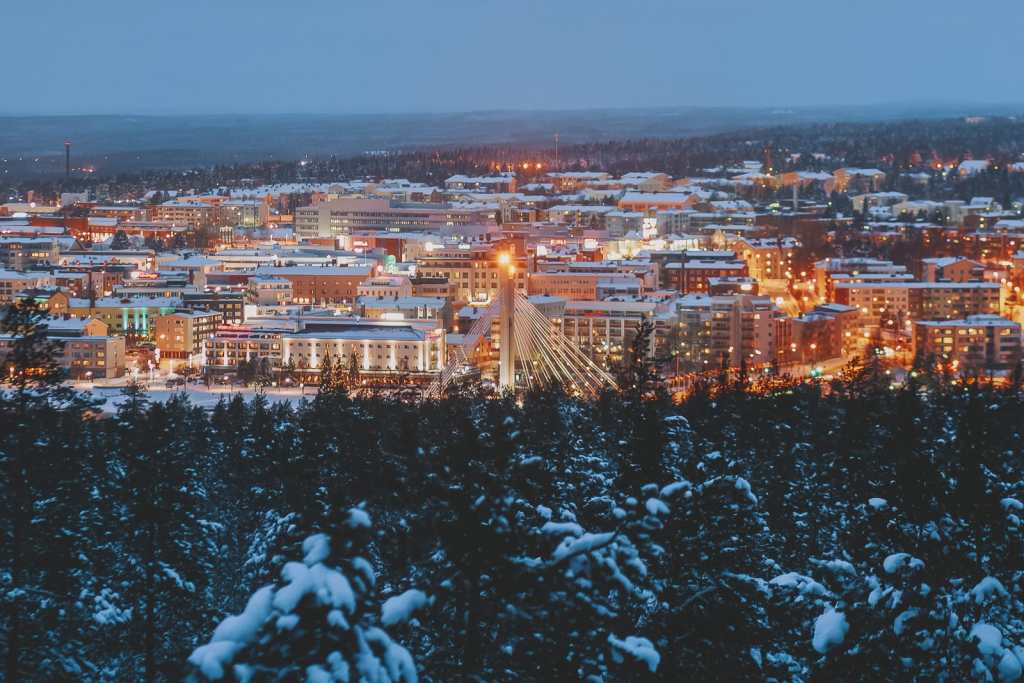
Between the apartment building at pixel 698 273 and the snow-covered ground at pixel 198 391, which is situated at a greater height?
the apartment building at pixel 698 273

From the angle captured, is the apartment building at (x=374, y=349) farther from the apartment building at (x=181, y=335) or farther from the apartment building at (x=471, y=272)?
the apartment building at (x=471, y=272)

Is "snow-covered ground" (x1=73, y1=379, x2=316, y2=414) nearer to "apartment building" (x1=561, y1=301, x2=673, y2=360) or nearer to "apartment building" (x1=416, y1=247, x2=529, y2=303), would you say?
"apartment building" (x1=561, y1=301, x2=673, y2=360)


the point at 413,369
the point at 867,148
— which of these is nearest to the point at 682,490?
the point at 413,369

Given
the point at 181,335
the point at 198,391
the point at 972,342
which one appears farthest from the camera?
the point at 181,335

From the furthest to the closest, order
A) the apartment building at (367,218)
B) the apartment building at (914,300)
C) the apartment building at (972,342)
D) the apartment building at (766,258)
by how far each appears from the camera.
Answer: the apartment building at (367,218) < the apartment building at (766,258) < the apartment building at (914,300) < the apartment building at (972,342)

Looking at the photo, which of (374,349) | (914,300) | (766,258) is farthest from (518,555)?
(766,258)

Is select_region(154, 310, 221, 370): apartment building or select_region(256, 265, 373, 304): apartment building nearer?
select_region(154, 310, 221, 370): apartment building

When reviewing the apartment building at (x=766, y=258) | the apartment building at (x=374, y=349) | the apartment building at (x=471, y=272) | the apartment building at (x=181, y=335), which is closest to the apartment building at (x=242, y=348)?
the apartment building at (x=374, y=349)

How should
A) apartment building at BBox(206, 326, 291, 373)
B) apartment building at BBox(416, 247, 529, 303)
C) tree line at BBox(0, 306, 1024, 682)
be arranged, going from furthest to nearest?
apartment building at BBox(416, 247, 529, 303)
apartment building at BBox(206, 326, 291, 373)
tree line at BBox(0, 306, 1024, 682)

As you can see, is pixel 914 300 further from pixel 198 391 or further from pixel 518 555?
pixel 518 555

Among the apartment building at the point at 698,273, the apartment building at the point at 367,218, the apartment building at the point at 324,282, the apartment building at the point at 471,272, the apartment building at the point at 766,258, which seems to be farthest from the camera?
the apartment building at the point at 367,218

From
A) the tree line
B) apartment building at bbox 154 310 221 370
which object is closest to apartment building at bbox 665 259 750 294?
apartment building at bbox 154 310 221 370

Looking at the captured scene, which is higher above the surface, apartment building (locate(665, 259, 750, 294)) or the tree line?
the tree line
